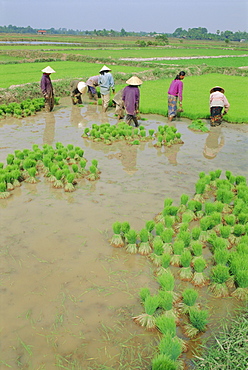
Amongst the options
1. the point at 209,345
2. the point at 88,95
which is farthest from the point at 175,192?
the point at 88,95

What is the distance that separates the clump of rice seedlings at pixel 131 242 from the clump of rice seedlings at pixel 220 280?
1.10 metres

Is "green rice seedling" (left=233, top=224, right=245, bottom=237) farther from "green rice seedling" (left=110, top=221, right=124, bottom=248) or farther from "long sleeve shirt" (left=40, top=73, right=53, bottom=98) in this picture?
"long sleeve shirt" (left=40, top=73, right=53, bottom=98)

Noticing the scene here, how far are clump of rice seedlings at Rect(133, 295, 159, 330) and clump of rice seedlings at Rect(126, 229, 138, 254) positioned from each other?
119cm

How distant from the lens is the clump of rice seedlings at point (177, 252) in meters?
4.08

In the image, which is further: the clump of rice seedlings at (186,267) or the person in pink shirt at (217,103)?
the person in pink shirt at (217,103)

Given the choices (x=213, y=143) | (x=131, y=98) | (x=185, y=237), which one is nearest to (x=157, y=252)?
(x=185, y=237)

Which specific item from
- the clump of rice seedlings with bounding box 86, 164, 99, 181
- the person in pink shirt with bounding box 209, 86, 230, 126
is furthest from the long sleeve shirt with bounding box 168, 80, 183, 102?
the clump of rice seedlings with bounding box 86, 164, 99, 181

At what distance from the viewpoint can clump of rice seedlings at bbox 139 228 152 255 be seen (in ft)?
14.3

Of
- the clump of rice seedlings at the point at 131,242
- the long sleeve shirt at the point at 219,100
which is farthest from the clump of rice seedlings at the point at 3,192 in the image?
the long sleeve shirt at the point at 219,100

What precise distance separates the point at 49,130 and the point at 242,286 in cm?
831

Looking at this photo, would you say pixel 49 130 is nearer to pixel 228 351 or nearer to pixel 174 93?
pixel 174 93

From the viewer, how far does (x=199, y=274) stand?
3846 millimetres

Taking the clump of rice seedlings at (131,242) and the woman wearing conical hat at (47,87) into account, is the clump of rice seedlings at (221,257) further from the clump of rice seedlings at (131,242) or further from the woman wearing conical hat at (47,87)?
the woman wearing conical hat at (47,87)

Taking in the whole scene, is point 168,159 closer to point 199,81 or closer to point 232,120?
point 232,120
